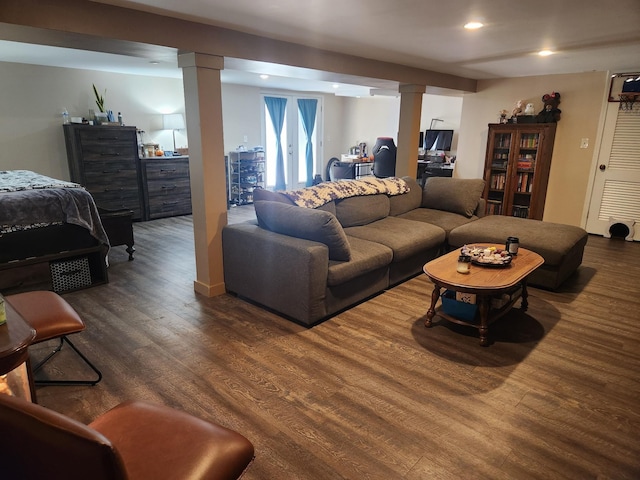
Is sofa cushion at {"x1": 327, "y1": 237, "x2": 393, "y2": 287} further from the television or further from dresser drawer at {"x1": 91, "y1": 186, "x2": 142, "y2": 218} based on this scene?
the television

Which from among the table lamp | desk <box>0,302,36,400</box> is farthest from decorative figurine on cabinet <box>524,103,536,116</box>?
desk <box>0,302,36,400</box>

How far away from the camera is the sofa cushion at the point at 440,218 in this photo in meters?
4.43

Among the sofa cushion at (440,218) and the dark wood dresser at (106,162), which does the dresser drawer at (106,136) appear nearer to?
the dark wood dresser at (106,162)

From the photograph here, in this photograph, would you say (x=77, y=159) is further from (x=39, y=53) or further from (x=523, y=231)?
(x=523, y=231)

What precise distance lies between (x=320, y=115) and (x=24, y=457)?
9474 mm

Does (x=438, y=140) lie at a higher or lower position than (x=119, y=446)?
higher

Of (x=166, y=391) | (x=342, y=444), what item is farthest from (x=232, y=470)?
(x=166, y=391)

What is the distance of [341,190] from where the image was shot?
4.16m

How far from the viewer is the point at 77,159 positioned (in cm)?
570

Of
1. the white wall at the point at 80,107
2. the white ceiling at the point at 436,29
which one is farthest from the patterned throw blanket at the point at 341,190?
the white wall at the point at 80,107

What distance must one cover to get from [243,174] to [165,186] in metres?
1.58

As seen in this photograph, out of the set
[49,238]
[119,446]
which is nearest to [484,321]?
[119,446]

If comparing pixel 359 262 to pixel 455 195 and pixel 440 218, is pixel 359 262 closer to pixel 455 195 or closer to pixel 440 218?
pixel 440 218

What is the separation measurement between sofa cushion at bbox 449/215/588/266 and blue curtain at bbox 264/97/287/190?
552 centimetres
